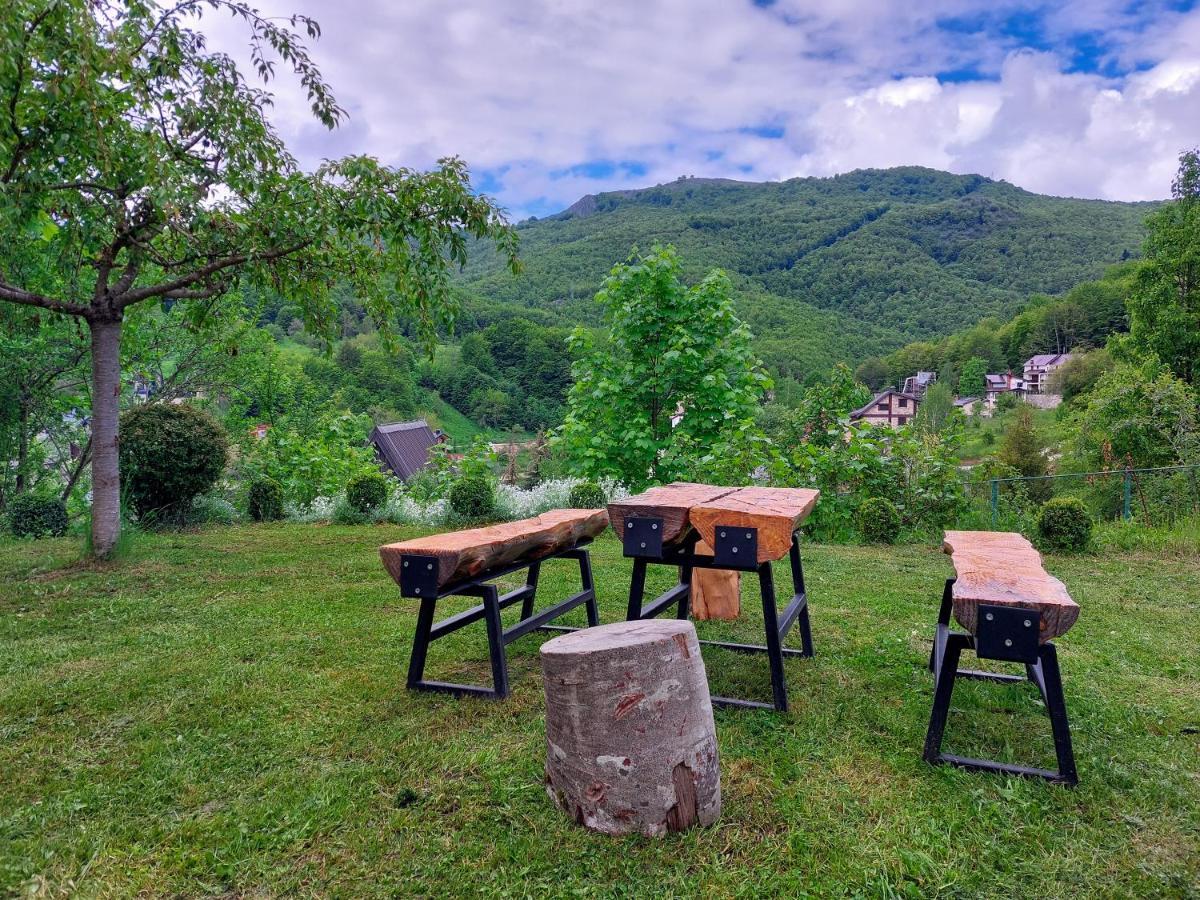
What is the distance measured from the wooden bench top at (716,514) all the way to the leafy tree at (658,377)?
556 cm

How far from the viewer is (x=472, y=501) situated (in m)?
8.97

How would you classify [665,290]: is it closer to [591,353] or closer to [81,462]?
[591,353]

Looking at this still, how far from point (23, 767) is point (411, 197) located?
4.74m

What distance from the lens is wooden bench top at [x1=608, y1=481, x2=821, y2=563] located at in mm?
3082

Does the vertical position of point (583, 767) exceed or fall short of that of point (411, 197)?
it falls short

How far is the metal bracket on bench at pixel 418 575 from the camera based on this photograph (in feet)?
10.1

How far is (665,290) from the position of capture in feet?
31.2

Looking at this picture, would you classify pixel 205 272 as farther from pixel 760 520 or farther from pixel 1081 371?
pixel 1081 371

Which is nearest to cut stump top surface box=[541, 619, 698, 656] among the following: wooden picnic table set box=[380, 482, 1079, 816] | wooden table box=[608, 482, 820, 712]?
wooden picnic table set box=[380, 482, 1079, 816]

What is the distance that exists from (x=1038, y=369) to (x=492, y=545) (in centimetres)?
7262

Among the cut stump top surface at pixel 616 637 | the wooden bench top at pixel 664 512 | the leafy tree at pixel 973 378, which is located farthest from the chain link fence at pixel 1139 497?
the leafy tree at pixel 973 378

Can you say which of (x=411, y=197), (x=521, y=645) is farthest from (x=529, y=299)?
(x=521, y=645)

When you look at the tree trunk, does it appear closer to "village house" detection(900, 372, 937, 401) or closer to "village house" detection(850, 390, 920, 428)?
"village house" detection(850, 390, 920, 428)

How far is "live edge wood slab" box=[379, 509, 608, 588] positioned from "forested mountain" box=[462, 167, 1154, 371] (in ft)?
117
